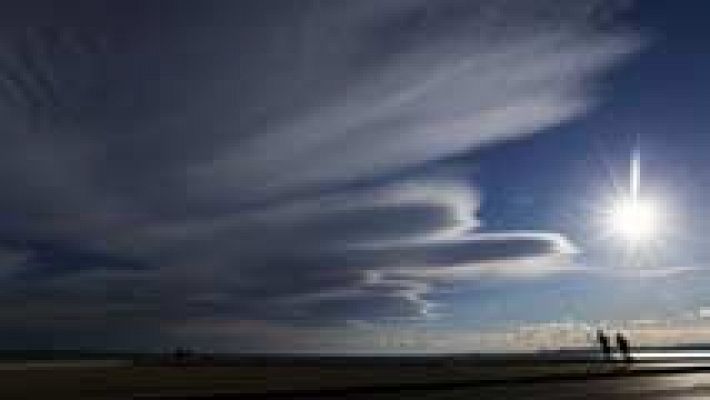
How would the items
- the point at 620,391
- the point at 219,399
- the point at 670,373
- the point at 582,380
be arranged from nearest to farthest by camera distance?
the point at 219,399 < the point at 620,391 < the point at 582,380 < the point at 670,373

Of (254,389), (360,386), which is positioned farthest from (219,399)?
(360,386)

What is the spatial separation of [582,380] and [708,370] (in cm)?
1746

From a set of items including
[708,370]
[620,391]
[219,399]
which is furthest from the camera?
[708,370]

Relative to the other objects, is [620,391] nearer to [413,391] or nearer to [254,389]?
[413,391]

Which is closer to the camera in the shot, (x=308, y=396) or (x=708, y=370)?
(x=308, y=396)

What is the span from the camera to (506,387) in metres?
Answer: 39.3

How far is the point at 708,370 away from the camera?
5897 centimetres

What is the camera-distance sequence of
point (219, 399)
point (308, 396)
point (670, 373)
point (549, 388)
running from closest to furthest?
point (219, 399) < point (308, 396) < point (549, 388) < point (670, 373)

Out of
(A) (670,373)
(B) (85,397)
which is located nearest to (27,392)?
(B) (85,397)

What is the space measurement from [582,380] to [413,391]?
39.6 feet

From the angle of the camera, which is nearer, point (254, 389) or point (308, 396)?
point (308, 396)

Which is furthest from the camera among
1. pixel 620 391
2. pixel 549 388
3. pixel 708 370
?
pixel 708 370

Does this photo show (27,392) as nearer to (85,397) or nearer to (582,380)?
(85,397)

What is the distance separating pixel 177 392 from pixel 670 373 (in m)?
30.6
